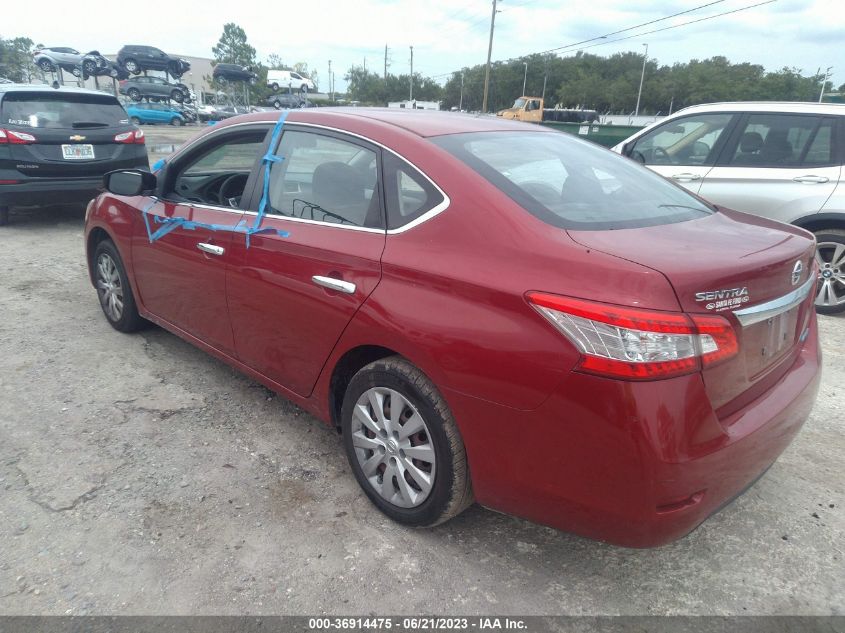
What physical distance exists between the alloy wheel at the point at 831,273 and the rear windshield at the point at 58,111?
8.32 m

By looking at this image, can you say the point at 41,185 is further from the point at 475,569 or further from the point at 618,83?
the point at 618,83

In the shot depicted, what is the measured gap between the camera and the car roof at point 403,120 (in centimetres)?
269

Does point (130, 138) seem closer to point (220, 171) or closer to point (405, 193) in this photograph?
point (220, 171)

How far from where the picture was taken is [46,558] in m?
2.31

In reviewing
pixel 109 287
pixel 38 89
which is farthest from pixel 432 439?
pixel 38 89

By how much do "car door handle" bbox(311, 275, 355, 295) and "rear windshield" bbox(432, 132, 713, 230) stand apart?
2.24ft

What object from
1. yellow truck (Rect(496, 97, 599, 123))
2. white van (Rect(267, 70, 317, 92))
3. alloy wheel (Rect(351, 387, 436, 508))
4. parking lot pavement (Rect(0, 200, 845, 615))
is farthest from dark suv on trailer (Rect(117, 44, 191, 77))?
alloy wheel (Rect(351, 387, 436, 508))

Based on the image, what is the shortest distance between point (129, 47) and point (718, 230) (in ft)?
133

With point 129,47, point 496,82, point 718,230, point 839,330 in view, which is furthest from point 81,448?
point 496,82

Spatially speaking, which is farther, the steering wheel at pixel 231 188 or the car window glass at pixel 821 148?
the car window glass at pixel 821 148

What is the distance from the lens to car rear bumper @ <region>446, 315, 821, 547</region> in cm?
177

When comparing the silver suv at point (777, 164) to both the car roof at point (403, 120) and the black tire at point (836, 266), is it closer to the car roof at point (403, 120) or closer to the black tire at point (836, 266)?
the black tire at point (836, 266)

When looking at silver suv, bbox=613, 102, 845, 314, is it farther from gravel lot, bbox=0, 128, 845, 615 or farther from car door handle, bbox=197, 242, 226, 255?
car door handle, bbox=197, 242, 226, 255

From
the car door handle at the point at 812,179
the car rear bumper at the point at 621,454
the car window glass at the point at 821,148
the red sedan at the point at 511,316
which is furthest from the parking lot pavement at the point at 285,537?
the car window glass at the point at 821,148
